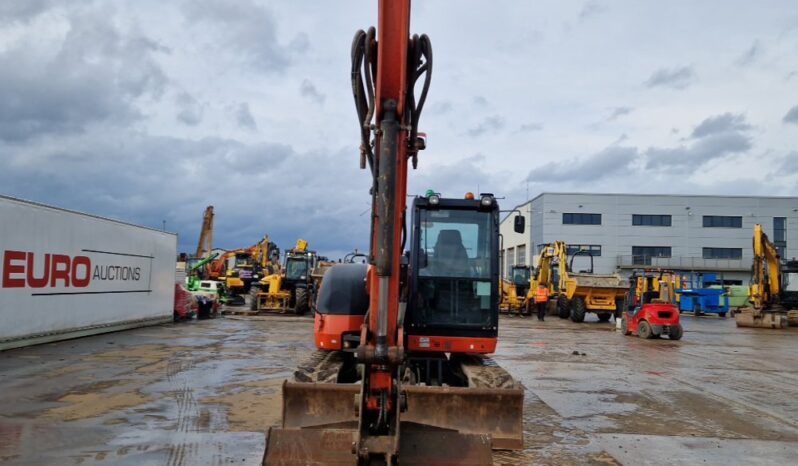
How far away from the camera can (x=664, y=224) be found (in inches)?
2333

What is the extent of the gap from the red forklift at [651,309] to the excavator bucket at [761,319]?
347 inches

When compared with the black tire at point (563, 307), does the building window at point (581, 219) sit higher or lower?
higher

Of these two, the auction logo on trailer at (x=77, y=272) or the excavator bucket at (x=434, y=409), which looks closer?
the excavator bucket at (x=434, y=409)

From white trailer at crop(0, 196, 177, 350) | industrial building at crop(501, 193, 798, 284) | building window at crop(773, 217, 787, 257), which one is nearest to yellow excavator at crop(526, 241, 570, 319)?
white trailer at crop(0, 196, 177, 350)

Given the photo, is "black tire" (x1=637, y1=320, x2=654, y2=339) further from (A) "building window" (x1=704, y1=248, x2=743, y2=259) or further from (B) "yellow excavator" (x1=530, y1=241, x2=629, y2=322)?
(A) "building window" (x1=704, y1=248, x2=743, y2=259)

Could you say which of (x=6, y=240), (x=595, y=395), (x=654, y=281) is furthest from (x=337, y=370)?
(x=654, y=281)

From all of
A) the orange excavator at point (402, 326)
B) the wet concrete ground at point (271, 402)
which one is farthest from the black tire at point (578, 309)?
the orange excavator at point (402, 326)

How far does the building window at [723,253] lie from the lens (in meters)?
59.0

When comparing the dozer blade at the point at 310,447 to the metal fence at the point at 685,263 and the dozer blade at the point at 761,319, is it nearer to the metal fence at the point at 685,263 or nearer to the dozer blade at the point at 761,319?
the dozer blade at the point at 761,319

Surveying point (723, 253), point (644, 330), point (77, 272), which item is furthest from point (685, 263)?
point (77, 272)

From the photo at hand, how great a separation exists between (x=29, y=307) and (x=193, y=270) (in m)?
22.3

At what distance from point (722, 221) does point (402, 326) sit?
202ft

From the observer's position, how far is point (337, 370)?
676 cm

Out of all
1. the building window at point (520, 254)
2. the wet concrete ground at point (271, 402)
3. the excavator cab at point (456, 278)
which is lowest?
Answer: the wet concrete ground at point (271, 402)
